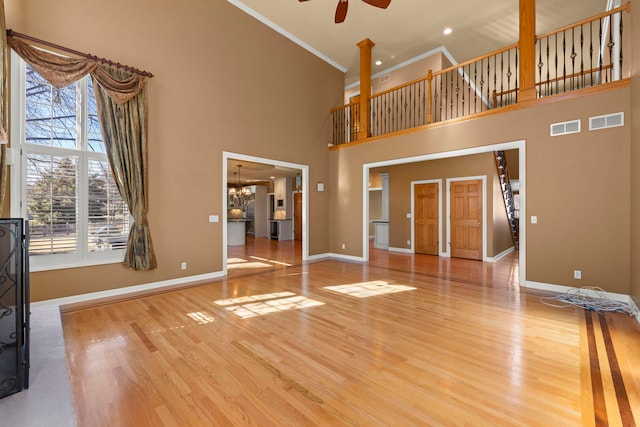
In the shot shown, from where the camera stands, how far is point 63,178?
359cm

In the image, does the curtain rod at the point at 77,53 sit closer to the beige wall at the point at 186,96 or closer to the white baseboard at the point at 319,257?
the beige wall at the point at 186,96

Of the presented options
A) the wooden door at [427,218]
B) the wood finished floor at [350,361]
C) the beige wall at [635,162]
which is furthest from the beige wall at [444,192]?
the wood finished floor at [350,361]

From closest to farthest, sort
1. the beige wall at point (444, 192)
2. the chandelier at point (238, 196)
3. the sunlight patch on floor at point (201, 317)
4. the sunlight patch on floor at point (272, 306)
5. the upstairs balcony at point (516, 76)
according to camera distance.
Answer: the sunlight patch on floor at point (201, 317) → the sunlight patch on floor at point (272, 306) → the upstairs balcony at point (516, 76) → the beige wall at point (444, 192) → the chandelier at point (238, 196)

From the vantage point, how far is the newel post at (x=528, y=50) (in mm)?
4367

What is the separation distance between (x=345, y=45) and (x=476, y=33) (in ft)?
9.82

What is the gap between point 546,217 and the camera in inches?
165

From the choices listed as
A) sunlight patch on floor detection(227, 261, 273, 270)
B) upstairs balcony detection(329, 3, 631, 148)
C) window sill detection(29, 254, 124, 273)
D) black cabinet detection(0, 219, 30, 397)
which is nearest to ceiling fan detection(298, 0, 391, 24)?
upstairs balcony detection(329, 3, 631, 148)

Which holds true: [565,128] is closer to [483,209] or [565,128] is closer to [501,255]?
→ [483,209]

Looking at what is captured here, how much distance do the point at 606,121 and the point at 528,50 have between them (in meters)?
1.57

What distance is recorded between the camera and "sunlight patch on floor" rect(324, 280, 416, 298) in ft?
13.4

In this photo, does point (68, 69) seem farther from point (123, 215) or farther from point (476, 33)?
point (476, 33)

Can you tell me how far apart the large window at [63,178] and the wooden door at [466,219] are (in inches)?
281

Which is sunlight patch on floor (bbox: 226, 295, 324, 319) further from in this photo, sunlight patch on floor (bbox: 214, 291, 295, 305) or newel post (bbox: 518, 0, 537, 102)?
newel post (bbox: 518, 0, 537, 102)

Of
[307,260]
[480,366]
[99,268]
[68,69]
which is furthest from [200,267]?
[480,366]
